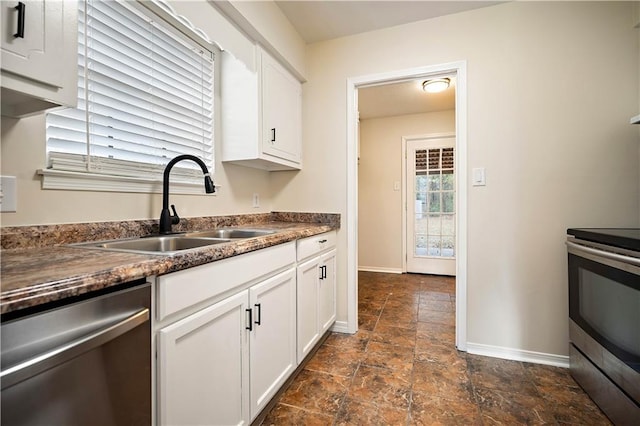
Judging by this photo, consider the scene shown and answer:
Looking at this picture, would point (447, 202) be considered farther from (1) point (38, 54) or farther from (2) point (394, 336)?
(1) point (38, 54)

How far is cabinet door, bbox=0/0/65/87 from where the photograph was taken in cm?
74

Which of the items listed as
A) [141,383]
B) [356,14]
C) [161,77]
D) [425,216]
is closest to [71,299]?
[141,383]

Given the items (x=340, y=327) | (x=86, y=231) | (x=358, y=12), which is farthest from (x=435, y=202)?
(x=86, y=231)

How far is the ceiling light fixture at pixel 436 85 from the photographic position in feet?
10.3

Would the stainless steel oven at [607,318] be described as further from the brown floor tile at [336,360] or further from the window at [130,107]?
the window at [130,107]

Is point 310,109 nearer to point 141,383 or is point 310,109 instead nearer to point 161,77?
point 161,77

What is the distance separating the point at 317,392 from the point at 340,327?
2.72 feet

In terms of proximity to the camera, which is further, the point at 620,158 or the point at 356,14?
the point at 356,14

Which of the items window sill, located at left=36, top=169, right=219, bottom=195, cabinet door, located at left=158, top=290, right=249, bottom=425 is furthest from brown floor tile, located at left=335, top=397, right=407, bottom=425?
window sill, located at left=36, top=169, right=219, bottom=195

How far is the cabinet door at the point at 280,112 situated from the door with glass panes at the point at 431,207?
250 cm

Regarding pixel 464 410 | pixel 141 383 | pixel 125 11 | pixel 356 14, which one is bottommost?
pixel 464 410

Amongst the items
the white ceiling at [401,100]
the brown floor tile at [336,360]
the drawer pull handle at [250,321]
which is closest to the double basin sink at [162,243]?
the drawer pull handle at [250,321]

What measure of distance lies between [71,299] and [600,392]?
2.21 metres

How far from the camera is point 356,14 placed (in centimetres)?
214
